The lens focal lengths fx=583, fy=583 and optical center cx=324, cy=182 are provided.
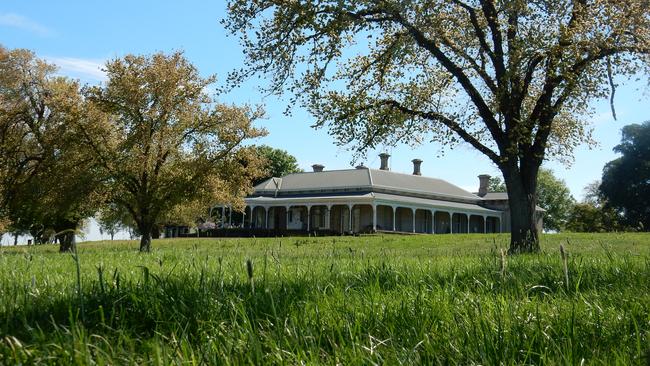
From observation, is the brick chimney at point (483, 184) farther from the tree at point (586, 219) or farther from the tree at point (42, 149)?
the tree at point (42, 149)

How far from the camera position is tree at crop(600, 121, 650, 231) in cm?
6456

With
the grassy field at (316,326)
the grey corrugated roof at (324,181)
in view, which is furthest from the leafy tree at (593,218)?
the grassy field at (316,326)

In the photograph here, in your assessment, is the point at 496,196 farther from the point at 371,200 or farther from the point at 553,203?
the point at 553,203

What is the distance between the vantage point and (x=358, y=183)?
6056 cm

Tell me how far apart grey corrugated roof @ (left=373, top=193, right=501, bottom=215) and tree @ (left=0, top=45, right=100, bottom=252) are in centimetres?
3121

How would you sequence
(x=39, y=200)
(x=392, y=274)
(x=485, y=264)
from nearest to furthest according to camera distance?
(x=392, y=274), (x=485, y=264), (x=39, y=200)

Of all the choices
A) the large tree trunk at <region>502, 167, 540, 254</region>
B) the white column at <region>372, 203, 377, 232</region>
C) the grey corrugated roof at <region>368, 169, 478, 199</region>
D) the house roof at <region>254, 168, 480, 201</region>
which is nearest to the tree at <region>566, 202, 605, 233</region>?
the grey corrugated roof at <region>368, 169, 478, 199</region>

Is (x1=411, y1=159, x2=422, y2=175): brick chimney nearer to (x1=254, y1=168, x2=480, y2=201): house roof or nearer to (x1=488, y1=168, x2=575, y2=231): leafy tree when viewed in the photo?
(x1=254, y1=168, x2=480, y2=201): house roof

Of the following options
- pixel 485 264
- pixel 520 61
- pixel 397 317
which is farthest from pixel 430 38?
pixel 397 317

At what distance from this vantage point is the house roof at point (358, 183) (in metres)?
60.9

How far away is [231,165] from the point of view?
22.6 m

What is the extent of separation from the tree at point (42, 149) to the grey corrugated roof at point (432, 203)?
3121cm

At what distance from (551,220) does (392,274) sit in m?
97.4

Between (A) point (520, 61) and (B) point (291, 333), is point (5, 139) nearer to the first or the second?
(A) point (520, 61)
